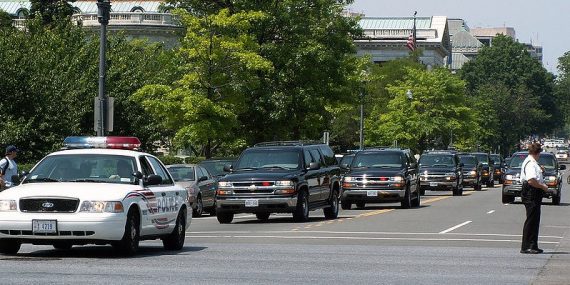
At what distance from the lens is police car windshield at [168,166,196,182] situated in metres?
35.1

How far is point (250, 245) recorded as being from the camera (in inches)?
852

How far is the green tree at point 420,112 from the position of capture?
92.3m

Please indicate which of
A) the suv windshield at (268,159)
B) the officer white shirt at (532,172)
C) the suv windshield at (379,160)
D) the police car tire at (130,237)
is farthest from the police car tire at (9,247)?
the suv windshield at (379,160)

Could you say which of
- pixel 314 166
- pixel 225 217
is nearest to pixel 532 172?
pixel 314 166

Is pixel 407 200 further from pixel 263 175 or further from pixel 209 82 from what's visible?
pixel 209 82

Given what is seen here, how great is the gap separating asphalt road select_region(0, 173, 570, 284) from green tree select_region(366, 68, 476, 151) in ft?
204

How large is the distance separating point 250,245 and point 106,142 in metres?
3.19

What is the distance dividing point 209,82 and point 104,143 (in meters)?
30.7

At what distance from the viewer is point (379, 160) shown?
39812 mm

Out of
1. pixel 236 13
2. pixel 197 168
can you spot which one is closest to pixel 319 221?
pixel 197 168

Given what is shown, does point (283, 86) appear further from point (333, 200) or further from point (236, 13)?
point (333, 200)

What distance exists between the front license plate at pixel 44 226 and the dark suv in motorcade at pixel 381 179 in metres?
21.4

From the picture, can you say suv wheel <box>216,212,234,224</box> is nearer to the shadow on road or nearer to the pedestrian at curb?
the pedestrian at curb

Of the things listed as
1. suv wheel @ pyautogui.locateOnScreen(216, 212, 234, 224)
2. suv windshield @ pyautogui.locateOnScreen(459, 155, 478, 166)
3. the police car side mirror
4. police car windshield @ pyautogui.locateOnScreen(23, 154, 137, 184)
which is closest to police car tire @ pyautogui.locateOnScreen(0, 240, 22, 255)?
police car windshield @ pyautogui.locateOnScreen(23, 154, 137, 184)
